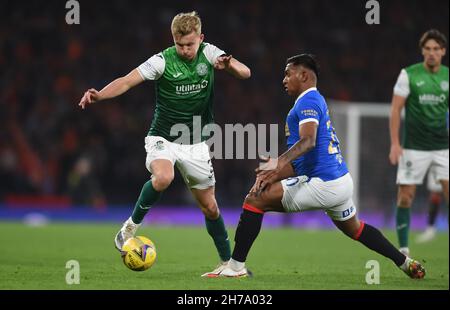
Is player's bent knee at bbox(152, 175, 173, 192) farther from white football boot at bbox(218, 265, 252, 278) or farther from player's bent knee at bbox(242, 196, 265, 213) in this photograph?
white football boot at bbox(218, 265, 252, 278)

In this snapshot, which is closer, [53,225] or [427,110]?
[427,110]

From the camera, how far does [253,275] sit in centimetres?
723

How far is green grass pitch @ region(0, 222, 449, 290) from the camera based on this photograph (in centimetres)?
661

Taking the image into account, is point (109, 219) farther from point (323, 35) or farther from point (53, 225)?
point (323, 35)

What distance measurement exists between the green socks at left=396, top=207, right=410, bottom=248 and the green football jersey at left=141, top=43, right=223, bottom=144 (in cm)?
306

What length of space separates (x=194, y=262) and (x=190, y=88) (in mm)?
2265

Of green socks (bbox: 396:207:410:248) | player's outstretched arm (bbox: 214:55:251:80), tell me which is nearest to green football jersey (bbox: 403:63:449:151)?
green socks (bbox: 396:207:410:248)

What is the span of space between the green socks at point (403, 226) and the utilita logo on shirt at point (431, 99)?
1.28 metres

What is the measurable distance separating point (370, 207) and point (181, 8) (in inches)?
337

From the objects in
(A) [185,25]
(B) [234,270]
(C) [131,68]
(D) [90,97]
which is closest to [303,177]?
(B) [234,270]

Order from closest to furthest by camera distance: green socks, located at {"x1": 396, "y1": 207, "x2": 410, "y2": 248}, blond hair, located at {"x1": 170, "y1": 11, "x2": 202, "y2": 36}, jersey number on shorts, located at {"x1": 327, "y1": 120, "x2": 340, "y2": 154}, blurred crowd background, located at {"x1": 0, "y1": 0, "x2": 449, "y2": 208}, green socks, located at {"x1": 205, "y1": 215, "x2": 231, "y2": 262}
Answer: jersey number on shorts, located at {"x1": 327, "y1": 120, "x2": 340, "y2": 154} < blond hair, located at {"x1": 170, "y1": 11, "x2": 202, "y2": 36} < green socks, located at {"x1": 205, "y1": 215, "x2": 231, "y2": 262} < green socks, located at {"x1": 396, "y1": 207, "x2": 410, "y2": 248} < blurred crowd background, located at {"x1": 0, "y1": 0, "x2": 449, "y2": 208}

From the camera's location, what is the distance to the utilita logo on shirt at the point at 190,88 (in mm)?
7340

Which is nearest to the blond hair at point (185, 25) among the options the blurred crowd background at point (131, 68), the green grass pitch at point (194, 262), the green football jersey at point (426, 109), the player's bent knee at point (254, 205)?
the player's bent knee at point (254, 205)

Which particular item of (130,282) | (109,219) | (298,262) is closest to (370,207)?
(109,219)
